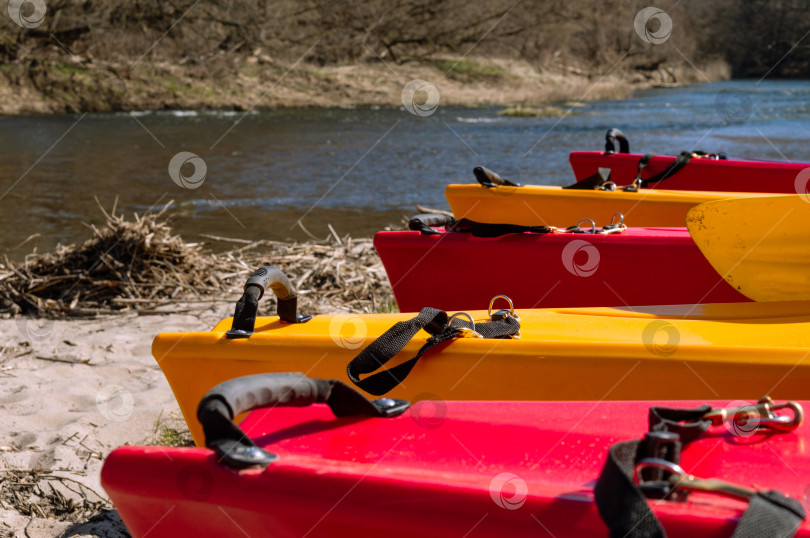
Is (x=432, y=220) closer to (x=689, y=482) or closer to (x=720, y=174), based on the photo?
(x=689, y=482)

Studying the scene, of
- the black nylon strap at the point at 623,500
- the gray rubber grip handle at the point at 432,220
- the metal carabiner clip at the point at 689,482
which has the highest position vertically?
the gray rubber grip handle at the point at 432,220

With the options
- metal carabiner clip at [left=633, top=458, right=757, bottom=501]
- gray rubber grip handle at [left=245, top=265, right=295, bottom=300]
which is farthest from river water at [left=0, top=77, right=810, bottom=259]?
metal carabiner clip at [left=633, top=458, right=757, bottom=501]

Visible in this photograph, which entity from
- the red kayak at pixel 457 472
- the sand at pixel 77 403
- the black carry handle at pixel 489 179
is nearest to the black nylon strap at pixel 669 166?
the black carry handle at pixel 489 179

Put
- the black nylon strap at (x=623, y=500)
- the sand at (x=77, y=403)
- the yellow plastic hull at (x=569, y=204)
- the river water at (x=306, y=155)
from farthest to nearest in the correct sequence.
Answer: the river water at (x=306, y=155) < the yellow plastic hull at (x=569, y=204) < the sand at (x=77, y=403) < the black nylon strap at (x=623, y=500)

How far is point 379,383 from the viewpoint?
176 centimetres

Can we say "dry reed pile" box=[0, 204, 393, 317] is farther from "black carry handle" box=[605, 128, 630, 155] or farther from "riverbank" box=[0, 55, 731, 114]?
"riverbank" box=[0, 55, 731, 114]

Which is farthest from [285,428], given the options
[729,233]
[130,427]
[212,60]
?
[212,60]

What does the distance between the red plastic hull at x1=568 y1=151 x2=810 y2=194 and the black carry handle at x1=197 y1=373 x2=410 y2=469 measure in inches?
152

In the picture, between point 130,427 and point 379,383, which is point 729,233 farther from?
point 130,427

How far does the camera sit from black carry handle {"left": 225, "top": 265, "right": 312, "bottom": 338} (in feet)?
6.19

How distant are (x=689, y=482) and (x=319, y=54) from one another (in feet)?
85.2

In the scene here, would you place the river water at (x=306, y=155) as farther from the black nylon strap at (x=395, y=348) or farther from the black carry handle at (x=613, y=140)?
the black nylon strap at (x=395, y=348)

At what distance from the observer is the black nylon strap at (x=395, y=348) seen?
1.73 metres

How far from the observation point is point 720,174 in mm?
4773
